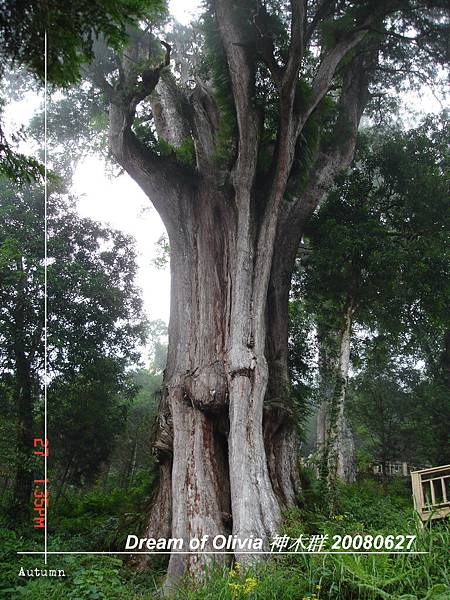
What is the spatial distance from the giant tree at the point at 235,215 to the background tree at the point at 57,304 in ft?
9.32

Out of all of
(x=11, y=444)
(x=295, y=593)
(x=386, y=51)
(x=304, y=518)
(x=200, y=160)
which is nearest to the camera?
(x=295, y=593)

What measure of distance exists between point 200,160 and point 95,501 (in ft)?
22.8

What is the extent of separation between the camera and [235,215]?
6.96 m

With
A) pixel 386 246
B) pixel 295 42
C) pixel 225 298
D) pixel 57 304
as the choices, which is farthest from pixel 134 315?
pixel 295 42

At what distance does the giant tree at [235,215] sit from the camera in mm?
5480

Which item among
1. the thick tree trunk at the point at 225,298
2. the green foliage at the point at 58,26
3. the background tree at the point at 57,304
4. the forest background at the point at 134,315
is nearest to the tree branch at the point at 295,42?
the thick tree trunk at the point at 225,298

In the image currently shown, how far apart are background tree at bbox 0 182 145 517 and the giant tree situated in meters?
2.84

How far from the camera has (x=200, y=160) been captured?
7461 millimetres

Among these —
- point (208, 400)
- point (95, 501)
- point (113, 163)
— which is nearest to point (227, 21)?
point (208, 400)

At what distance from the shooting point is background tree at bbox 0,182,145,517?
29.0 feet

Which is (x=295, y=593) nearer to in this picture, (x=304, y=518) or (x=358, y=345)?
(x=304, y=518)

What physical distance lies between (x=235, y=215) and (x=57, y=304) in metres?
4.24

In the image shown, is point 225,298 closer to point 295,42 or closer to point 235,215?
point 235,215

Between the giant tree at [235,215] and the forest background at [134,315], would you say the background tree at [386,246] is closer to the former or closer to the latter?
the forest background at [134,315]
